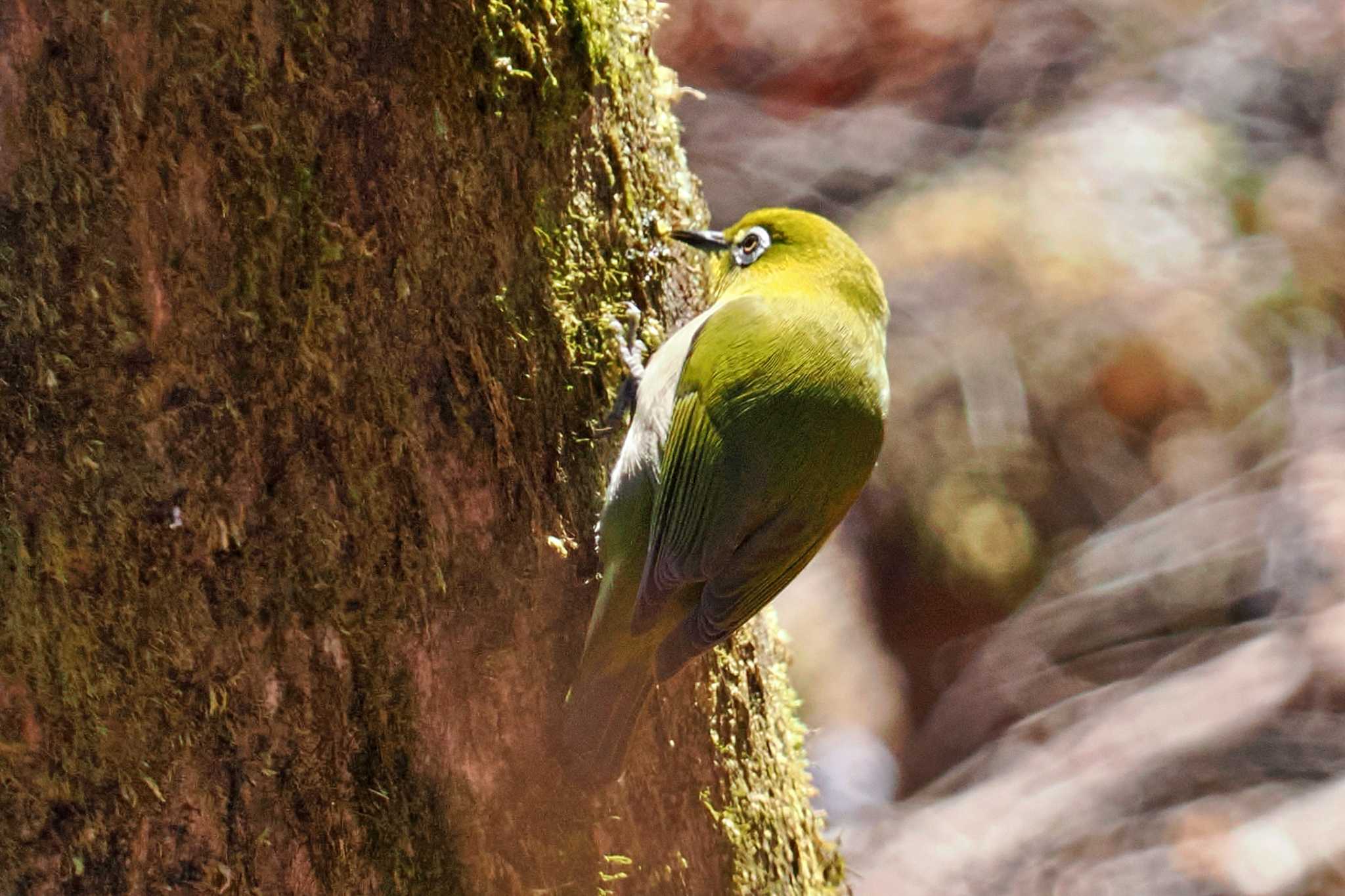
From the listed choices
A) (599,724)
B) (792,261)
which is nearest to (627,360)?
(792,261)

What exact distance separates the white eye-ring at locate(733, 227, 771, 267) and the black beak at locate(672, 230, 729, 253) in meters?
0.08

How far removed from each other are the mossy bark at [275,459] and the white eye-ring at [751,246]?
29.3 inches

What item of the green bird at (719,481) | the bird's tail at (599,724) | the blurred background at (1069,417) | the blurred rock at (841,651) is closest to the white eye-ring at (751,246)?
the green bird at (719,481)

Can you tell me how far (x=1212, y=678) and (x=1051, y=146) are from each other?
2.40 metres

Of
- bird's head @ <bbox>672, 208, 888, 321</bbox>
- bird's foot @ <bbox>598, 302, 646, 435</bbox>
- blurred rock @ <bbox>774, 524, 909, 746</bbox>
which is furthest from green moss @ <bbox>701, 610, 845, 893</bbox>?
blurred rock @ <bbox>774, 524, 909, 746</bbox>

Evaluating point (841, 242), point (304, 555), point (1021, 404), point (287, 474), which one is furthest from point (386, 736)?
point (1021, 404)

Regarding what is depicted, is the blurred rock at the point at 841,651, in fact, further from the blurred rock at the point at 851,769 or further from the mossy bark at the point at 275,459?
the mossy bark at the point at 275,459

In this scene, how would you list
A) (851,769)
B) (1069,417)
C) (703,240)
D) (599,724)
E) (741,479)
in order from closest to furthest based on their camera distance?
(599,724) < (741,479) < (703,240) < (851,769) < (1069,417)

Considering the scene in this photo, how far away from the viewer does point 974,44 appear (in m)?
5.90

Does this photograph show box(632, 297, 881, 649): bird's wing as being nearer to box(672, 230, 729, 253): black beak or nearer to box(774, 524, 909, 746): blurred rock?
box(672, 230, 729, 253): black beak

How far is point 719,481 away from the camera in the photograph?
2.19m

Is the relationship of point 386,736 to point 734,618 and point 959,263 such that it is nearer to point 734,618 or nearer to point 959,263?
point 734,618

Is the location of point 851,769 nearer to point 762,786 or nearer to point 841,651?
point 841,651

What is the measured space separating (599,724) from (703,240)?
997 millimetres
